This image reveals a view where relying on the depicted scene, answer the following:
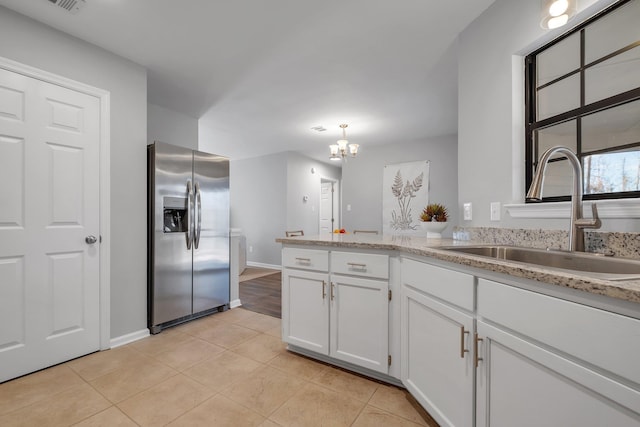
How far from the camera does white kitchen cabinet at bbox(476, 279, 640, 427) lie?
0.66 meters

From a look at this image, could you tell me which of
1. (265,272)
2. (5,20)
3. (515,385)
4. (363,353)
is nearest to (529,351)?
(515,385)

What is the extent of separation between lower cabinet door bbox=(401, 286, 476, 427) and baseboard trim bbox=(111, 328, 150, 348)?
89.7 inches

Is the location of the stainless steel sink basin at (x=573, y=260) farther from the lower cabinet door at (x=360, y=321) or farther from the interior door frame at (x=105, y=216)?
the interior door frame at (x=105, y=216)

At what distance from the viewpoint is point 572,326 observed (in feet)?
2.50

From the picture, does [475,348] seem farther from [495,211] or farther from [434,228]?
[434,228]

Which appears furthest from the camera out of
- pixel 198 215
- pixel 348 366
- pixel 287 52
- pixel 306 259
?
pixel 198 215

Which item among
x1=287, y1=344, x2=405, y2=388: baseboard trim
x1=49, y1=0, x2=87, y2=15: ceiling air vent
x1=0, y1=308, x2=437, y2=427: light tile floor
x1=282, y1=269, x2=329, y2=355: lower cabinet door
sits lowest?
x1=0, y1=308, x2=437, y2=427: light tile floor

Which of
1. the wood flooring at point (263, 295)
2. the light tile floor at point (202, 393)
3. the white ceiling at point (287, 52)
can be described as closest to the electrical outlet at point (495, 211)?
the light tile floor at point (202, 393)

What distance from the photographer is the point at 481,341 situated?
1.07 metres

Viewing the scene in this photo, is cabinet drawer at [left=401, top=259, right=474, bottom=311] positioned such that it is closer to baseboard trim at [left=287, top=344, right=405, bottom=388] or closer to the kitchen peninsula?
the kitchen peninsula

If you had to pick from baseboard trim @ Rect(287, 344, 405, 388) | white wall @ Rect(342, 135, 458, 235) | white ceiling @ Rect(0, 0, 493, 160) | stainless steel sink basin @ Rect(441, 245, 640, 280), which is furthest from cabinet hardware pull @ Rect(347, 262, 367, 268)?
white wall @ Rect(342, 135, 458, 235)

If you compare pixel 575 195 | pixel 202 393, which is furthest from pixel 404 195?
pixel 202 393

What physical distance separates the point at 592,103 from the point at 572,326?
1192 millimetres

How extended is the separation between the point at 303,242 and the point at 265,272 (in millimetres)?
3844
